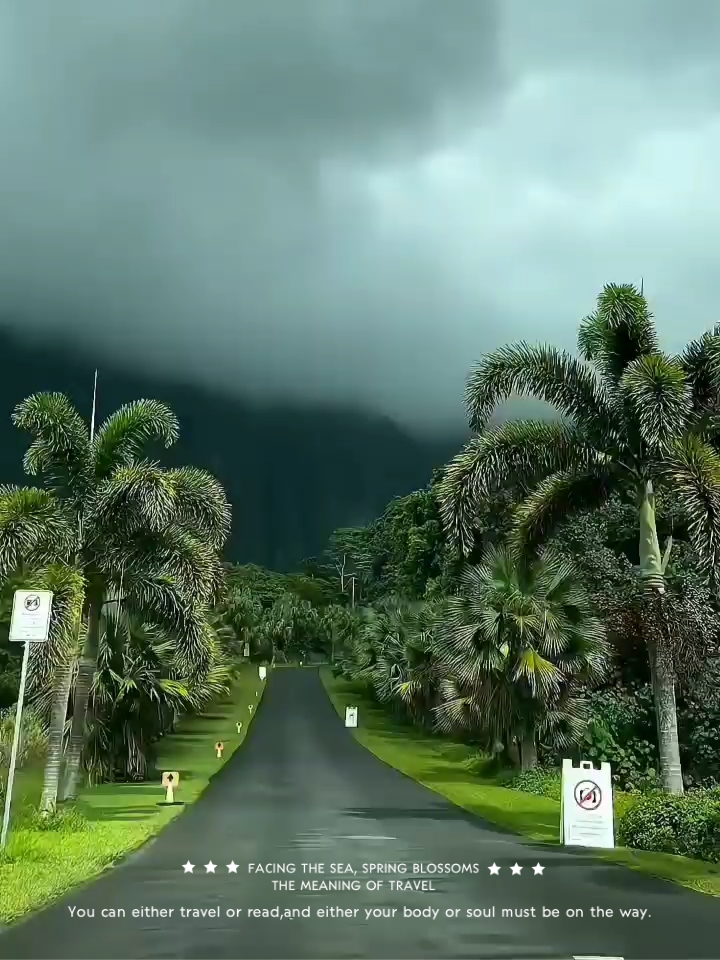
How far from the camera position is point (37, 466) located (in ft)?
68.4

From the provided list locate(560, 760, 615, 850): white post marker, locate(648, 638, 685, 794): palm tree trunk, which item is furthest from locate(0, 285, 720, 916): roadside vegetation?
locate(560, 760, 615, 850): white post marker

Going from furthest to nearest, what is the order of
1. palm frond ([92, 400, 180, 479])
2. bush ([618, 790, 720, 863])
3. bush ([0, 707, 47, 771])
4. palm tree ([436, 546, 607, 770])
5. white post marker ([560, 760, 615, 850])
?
palm tree ([436, 546, 607, 770]) → bush ([0, 707, 47, 771]) → palm frond ([92, 400, 180, 479]) → white post marker ([560, 760, 615, 850]) → bush ([618, 790, 720, 863])

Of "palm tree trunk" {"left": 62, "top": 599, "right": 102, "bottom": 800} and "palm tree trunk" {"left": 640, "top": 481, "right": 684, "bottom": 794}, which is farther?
"palm tree trunk" {"left": 62, "top": 599, "right": 102, "bottom": 800}

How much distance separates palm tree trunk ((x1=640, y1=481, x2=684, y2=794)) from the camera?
16.7 meters

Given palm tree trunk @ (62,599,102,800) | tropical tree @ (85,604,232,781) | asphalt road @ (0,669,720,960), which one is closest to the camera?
asphalt road @ (0,669,720,960)

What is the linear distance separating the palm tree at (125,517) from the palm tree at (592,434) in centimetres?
615

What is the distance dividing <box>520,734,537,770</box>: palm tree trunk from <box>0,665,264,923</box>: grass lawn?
361 inches

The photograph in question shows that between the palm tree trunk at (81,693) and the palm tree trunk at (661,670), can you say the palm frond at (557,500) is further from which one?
the palm tree trunk at (81,693)

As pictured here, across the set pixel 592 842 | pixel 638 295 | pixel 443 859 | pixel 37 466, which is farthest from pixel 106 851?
pixel 638 295

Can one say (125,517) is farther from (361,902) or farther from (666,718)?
(361,902)

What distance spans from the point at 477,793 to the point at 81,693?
10308 mm

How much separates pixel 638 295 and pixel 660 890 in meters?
11.3

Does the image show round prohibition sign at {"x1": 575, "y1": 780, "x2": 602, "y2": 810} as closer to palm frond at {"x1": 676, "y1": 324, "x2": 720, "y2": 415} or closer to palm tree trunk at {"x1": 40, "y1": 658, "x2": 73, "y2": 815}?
palm frond at {"x1": 676, "y1": 324, "x2": 720, "y2": 415}

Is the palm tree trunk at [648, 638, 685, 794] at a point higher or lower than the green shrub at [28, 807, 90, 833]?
higher
